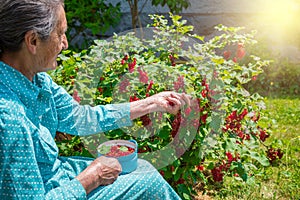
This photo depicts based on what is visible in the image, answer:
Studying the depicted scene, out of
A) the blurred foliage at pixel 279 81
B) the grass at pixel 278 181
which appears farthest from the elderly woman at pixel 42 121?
the blurred foliage at pixel 279 81

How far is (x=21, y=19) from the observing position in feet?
5.60

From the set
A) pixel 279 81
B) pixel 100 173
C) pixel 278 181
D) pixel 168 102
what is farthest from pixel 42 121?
pixel 279 81

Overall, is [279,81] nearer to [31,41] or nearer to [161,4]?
[161,4]

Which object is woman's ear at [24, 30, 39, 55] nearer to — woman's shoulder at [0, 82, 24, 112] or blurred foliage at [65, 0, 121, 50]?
woman's shoulder at [0, 82, 24, 112]

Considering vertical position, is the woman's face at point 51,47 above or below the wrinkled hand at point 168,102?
above

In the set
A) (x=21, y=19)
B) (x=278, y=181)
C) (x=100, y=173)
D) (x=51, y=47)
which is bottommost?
(x=278, y=181)

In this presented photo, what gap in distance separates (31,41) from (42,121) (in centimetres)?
42

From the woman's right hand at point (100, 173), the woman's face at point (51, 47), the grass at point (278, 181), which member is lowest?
the grass at point (278, 181)

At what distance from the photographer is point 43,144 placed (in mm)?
1911

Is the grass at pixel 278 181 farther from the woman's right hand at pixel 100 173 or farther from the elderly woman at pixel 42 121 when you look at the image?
the woman's right hand at pixel 100 173

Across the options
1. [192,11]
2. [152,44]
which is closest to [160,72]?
[152,44]

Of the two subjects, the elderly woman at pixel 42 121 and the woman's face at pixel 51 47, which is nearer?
the elderly woman at pixel 42 121

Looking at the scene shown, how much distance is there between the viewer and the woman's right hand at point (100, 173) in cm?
192

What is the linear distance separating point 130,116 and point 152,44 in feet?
2.54
